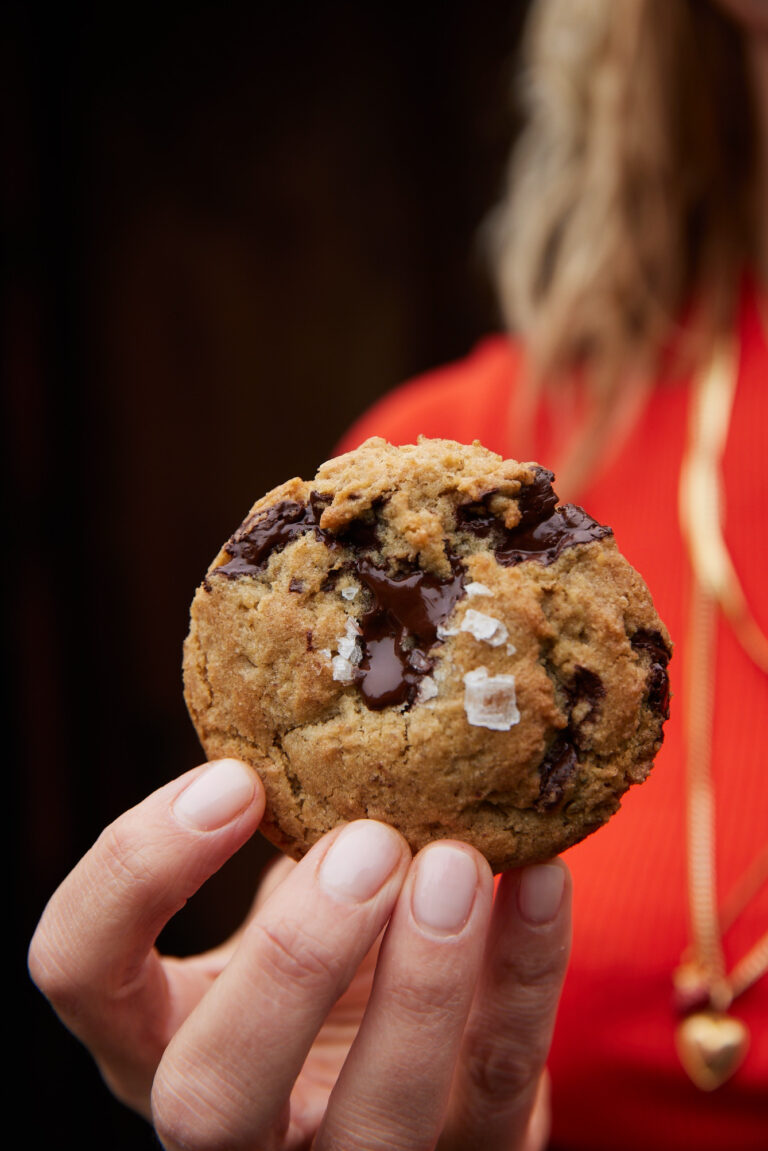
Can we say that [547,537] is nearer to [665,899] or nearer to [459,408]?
[665,899]

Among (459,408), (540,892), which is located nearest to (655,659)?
(540,892)

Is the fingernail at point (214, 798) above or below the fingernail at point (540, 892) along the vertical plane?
above

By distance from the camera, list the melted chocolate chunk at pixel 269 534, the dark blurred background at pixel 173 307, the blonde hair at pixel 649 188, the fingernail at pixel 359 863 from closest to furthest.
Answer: the fingernail at pixel 359 863 → the melted chocolate chunk at pixel 269 534 → the blonde hair at pixel 649 188 → the dark blurred background at pixel 173 307

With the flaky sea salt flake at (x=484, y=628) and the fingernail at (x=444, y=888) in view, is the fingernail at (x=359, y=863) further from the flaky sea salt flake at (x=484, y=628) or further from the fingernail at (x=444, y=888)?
the flaky sea salt flake at (x=484, y=628)

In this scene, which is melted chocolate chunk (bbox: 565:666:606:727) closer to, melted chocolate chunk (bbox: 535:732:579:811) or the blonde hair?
melted chocolate chunk (bbox: 535:732:579:811)

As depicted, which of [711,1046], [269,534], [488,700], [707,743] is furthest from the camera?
[707,743]

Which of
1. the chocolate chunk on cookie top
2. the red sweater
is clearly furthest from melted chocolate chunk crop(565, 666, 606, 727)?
the red sweater

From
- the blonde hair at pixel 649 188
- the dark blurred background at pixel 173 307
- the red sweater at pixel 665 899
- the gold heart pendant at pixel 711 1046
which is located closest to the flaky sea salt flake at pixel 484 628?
the red sweater at pixel 665 899
